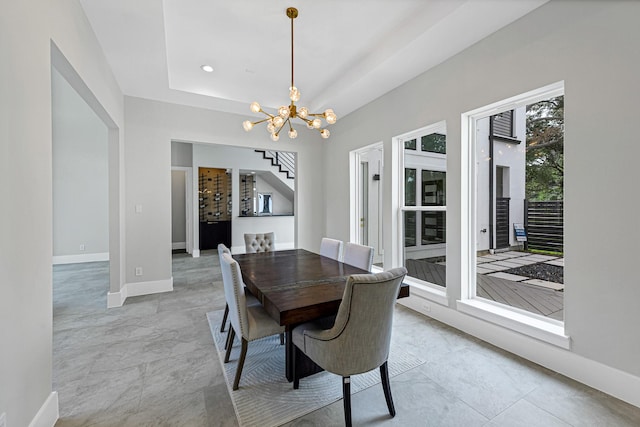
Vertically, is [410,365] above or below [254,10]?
below

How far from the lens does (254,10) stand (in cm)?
251

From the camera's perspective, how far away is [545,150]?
2.40 m

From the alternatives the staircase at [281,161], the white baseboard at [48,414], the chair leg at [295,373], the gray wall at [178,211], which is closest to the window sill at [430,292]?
the chair leg at [295,373]

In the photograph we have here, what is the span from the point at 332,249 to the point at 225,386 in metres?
1.75

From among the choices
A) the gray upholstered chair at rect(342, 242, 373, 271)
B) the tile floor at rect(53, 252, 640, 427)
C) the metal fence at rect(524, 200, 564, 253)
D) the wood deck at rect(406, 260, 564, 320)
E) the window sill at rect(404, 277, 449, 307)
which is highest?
the metal fence at rect(524, 200, 564, 253)

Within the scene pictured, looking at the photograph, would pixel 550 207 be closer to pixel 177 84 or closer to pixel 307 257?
pixel 307 257

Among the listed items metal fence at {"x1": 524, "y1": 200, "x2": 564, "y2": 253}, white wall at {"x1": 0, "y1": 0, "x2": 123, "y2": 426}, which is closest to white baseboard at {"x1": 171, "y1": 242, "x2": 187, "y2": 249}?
white wall at {"x1": 0, "y1": 0, "x2": 123, "y2": 426}

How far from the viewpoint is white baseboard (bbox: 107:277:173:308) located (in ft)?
11.7

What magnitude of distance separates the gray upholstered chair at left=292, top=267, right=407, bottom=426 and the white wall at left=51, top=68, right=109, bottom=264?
7360mm

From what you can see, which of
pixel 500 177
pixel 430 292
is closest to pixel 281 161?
pixel 430 292

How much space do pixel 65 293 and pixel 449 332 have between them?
5333 millimetres

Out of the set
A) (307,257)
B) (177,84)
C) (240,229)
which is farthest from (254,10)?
(240,229)

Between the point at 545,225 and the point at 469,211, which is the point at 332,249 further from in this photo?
the point at 545,225

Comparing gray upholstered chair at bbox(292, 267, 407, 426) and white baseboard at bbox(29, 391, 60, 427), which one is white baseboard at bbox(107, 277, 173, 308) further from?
gray upholstered chair at bbox(292, 267, 407, 426)
